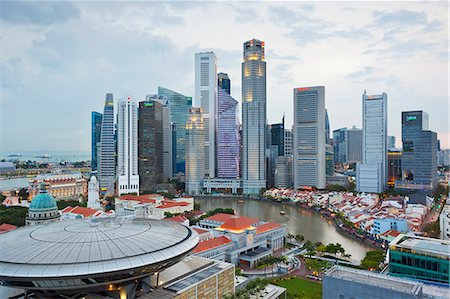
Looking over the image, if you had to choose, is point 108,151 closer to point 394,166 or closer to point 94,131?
point 94,131

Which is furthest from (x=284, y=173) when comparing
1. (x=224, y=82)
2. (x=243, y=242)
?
(x=243, y=242)

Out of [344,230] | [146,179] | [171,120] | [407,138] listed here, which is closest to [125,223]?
[344,230]

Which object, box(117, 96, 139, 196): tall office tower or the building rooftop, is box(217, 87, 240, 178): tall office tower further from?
the building rooftop

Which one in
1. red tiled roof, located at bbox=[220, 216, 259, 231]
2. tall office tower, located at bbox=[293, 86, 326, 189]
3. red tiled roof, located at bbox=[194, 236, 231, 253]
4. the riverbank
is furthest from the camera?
tall office tower, located at bbox=[293, 86, 326, 189]

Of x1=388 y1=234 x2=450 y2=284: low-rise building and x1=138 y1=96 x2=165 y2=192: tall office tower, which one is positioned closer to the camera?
x1=388 y1=234 x2=450 y2=284: low-rise building

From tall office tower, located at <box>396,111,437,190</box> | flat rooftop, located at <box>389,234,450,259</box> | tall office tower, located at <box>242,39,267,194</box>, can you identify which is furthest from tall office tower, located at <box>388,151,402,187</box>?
flat rooftop, located at <box>389,234,450,259</box>

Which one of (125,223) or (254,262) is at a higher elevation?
(125,223)

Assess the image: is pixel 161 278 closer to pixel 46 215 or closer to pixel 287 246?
pixel 287 246
